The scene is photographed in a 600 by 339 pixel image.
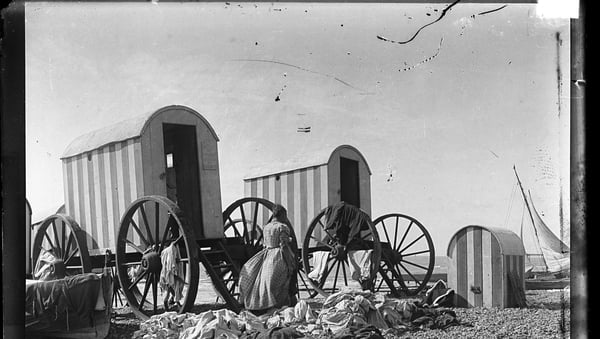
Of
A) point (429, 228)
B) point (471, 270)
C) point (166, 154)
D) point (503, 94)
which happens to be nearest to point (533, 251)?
point (471, 270)

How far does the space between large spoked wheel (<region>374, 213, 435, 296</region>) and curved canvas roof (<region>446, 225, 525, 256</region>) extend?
0.66ft

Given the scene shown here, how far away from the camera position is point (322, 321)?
4.88 meters

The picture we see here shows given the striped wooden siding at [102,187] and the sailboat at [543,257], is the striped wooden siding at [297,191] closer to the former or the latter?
the striped wooden siding at [102,187]

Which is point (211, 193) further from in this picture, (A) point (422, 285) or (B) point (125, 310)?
(A) point (422, 285)

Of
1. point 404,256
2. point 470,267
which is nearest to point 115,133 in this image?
point 404,256

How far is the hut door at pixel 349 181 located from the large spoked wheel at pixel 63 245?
6.32ft

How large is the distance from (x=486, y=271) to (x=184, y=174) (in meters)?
2.36

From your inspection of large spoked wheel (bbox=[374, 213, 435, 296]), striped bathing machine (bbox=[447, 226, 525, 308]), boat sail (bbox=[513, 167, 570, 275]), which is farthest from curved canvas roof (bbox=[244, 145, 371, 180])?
boat sail (bbox=[513, 167, 570, 275])

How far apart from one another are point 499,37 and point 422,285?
1918mm

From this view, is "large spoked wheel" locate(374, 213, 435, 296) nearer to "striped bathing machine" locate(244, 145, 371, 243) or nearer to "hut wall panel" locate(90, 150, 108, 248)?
"striped bathing machine" locate(244, 145, 371, 243)

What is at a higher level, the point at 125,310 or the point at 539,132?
the point at 539,132

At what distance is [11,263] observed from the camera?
494 cm

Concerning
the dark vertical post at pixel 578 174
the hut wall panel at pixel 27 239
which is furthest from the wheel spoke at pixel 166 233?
the dark vertical post at pixel 578 174

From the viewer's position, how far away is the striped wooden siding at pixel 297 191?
4.95 metres
